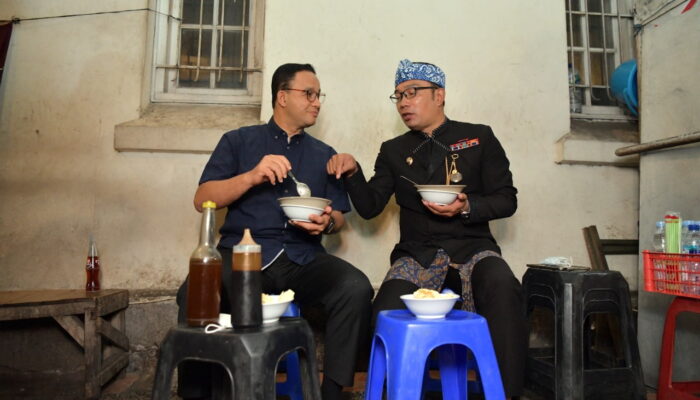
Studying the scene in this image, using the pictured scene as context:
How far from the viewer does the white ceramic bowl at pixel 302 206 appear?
217 cm

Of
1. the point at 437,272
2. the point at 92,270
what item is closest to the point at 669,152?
the point at 437,272

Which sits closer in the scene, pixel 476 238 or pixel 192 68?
pixel 476 238

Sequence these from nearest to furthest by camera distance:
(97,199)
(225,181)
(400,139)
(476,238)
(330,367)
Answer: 1. (330,367)
2. (225,181)
3. (476,238)
4. (400,139)
5. (97,199)

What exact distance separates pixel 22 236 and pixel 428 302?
2617 mm

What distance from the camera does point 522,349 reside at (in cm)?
210

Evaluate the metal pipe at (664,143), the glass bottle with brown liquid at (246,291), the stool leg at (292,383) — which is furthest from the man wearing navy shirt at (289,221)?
the metal pipe at (664,143)

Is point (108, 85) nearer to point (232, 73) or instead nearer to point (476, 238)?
point (232, 73)

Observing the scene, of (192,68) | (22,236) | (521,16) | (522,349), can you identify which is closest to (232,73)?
(192,68)

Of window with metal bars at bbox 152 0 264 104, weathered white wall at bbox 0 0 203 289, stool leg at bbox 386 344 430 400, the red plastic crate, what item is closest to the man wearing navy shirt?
stool leg at bbox 386 344 430 400

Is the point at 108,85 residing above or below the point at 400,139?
above

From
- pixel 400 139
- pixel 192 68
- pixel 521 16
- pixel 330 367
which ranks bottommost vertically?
pixel 330 367

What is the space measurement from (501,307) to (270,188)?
1.25m

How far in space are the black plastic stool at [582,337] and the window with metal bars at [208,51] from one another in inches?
89.7

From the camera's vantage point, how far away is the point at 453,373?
6.95ft
